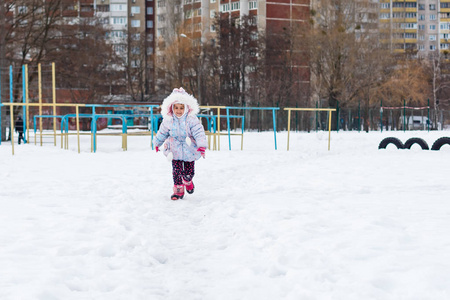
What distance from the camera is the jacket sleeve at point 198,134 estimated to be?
27.4ft

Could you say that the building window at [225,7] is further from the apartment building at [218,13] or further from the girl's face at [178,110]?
the girl's face at [178,110]

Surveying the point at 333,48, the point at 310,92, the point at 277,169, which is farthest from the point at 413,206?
the point at 310,92

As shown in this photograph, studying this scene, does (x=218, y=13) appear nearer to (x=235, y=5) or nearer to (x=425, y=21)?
(x=235, y=5)

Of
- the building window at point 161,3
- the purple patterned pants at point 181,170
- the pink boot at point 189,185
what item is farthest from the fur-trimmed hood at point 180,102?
the building window at point 161,3

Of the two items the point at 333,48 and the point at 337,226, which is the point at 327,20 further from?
the point at 337,226

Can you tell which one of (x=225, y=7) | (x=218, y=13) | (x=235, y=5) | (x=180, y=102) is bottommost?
(x=180, y=102)

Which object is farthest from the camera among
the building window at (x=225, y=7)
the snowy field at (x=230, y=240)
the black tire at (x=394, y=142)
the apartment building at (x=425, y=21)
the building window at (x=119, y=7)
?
the apartment building at (x=425, y=21)

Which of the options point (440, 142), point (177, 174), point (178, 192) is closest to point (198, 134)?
point (177, 174)

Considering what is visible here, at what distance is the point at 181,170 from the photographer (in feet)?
27.8

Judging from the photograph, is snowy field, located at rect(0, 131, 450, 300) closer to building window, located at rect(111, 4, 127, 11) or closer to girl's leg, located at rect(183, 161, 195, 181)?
girl's leg, located at rect(183, 161, 195, 181)

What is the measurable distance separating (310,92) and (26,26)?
2856cm

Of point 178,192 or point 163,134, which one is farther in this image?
point 163,134

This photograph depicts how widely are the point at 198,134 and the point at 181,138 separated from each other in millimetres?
255

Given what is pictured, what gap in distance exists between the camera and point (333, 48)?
41656mm
